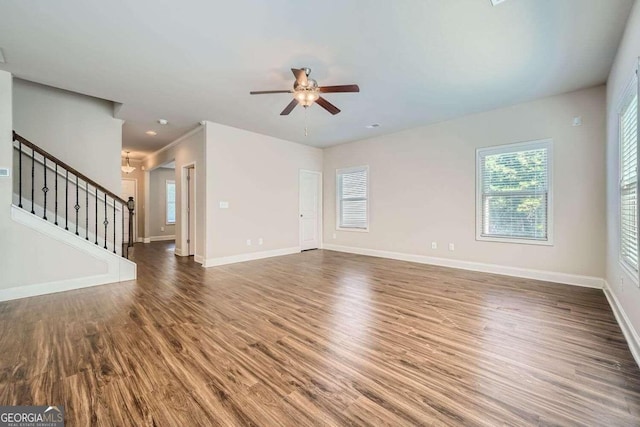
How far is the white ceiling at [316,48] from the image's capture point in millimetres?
2195

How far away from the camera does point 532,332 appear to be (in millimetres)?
2369

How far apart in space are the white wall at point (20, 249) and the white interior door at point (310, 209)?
4310mm

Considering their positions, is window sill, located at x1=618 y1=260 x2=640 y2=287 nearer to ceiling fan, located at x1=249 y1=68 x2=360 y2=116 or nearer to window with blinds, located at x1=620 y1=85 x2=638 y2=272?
window with blinds, located at x1=620 y1=85 x2=638 y2=272

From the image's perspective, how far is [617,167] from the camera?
110 inches

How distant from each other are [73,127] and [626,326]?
24.4 ft

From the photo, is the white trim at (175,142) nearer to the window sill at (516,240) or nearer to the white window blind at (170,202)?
the white window blind at (170,202)

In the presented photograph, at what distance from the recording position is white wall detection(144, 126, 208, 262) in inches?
203

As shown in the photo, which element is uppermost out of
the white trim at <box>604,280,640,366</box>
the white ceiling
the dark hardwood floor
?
the white ceiling

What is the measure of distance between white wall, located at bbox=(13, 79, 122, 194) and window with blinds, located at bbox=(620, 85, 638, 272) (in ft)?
22.0

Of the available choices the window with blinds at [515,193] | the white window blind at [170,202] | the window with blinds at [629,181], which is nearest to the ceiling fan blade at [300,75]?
the window with blinds at [629,181]

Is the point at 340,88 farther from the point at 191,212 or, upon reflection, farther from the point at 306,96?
the point at 191,212

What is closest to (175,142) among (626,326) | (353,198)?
(353,198)

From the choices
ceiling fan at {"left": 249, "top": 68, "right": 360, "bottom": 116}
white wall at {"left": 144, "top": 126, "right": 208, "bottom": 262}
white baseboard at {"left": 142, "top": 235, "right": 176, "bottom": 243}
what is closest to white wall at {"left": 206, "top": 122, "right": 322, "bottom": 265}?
white wall at {"left": 144, "top": 126, "right": 208, "bottom": 262}

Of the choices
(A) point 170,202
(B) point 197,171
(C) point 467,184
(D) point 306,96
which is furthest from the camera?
(A) point 170,202
